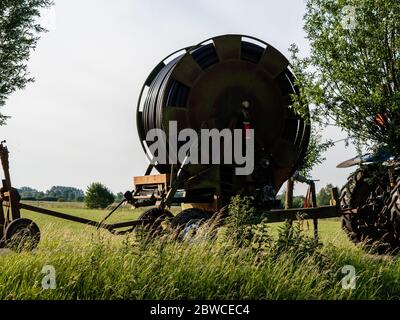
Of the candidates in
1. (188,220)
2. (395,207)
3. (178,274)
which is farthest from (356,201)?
(178,274)

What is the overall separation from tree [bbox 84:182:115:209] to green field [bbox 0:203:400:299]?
47442 mm

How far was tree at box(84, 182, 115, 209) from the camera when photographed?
55031 mm

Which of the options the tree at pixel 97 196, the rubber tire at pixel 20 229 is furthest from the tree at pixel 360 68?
the tree at pixel 97 196

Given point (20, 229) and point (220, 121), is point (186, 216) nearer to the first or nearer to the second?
point (220, 121)

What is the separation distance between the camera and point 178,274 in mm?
6824

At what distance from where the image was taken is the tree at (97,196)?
2167 inches

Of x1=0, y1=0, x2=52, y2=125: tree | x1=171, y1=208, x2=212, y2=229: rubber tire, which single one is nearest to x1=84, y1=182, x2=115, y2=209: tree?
x1=0, y1=0, x2=52, y2=125: tree

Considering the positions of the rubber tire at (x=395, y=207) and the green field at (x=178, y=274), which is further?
the rubber tire at (x=395, y=207)

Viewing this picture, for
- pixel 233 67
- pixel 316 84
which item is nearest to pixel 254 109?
pixel 233 67

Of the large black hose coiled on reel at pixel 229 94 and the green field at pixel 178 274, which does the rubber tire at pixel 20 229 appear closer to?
the green field at pixel 178 274

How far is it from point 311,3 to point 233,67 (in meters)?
2.08

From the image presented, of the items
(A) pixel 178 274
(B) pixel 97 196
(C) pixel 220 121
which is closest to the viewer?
(A) pixel 178 274

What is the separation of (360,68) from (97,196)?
1933 inches

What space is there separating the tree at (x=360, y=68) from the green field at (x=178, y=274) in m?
3.07
